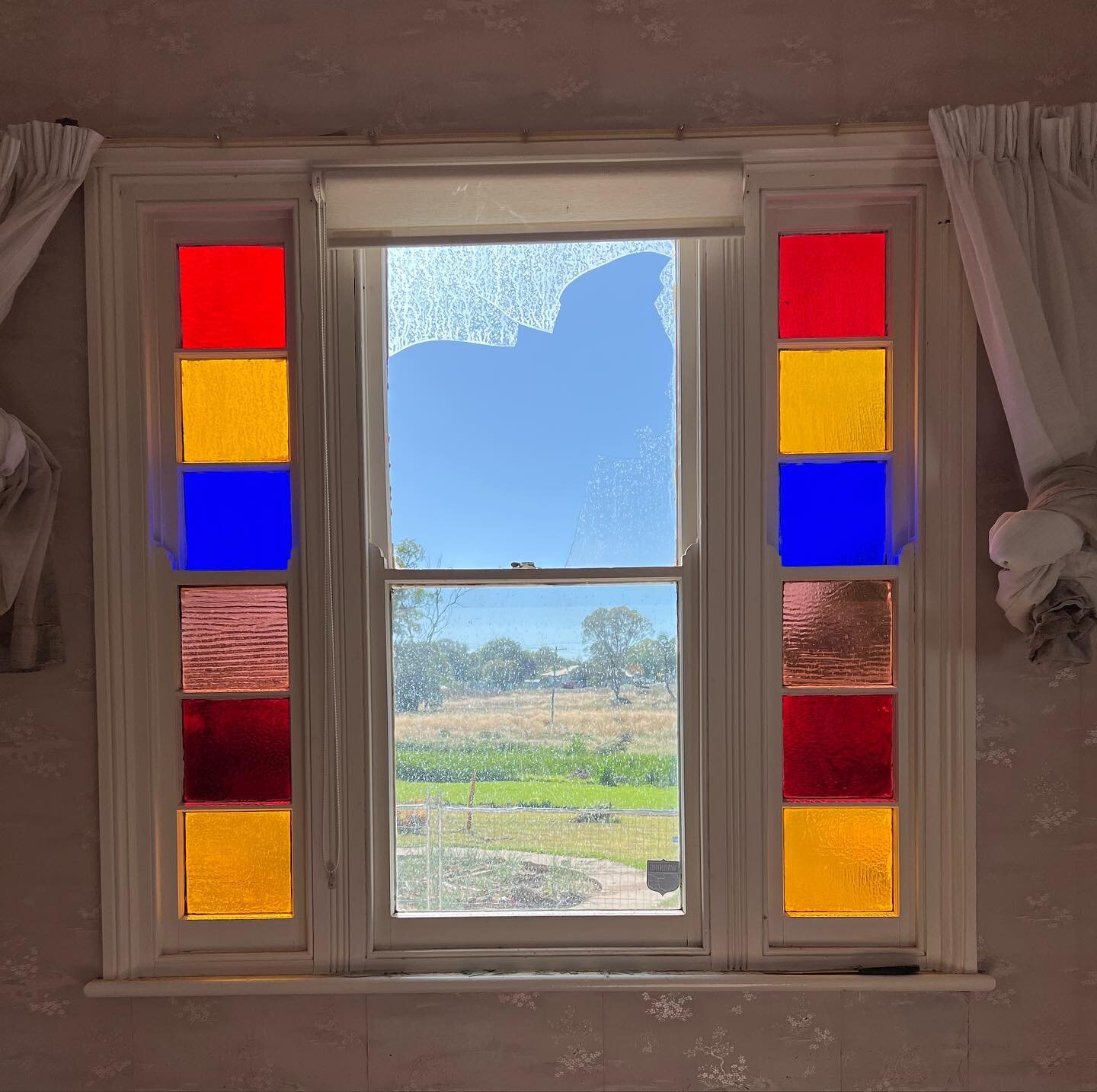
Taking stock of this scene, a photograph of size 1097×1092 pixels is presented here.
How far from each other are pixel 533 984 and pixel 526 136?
1778 mm

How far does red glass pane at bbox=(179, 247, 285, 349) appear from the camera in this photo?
1.82m

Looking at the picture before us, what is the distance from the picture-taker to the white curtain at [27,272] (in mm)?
1674

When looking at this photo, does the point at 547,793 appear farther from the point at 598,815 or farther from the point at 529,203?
the point at 529,203

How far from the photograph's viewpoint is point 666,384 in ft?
6.01

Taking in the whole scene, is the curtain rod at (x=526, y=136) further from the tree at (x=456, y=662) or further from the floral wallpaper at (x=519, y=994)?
the tree at (x=456, y=662)

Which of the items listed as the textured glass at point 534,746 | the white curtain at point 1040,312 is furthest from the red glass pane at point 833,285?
the textured glass at point 534,746

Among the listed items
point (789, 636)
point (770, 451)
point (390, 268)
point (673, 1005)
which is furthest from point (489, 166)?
point (673, 1005)

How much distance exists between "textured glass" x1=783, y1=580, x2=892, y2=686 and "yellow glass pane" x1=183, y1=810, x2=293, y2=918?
1183mm

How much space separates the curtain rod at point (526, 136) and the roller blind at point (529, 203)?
2.5 inches

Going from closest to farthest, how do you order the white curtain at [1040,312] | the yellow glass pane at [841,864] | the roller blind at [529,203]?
the white curtain at [1040,312]
the roller blind at [529,203]
the yellow glass pane at [841,864]

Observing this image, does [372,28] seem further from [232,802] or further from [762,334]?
[232,802]

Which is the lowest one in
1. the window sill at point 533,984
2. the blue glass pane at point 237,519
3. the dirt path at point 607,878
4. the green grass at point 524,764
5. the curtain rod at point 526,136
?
the window sill at point 533,984

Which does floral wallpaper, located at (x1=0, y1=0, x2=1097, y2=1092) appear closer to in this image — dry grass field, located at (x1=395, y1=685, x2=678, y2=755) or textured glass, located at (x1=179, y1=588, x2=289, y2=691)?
textured glass, located at (x1=179, y1=588, x2=289, y2=691)

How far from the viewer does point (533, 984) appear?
5.82 feet
